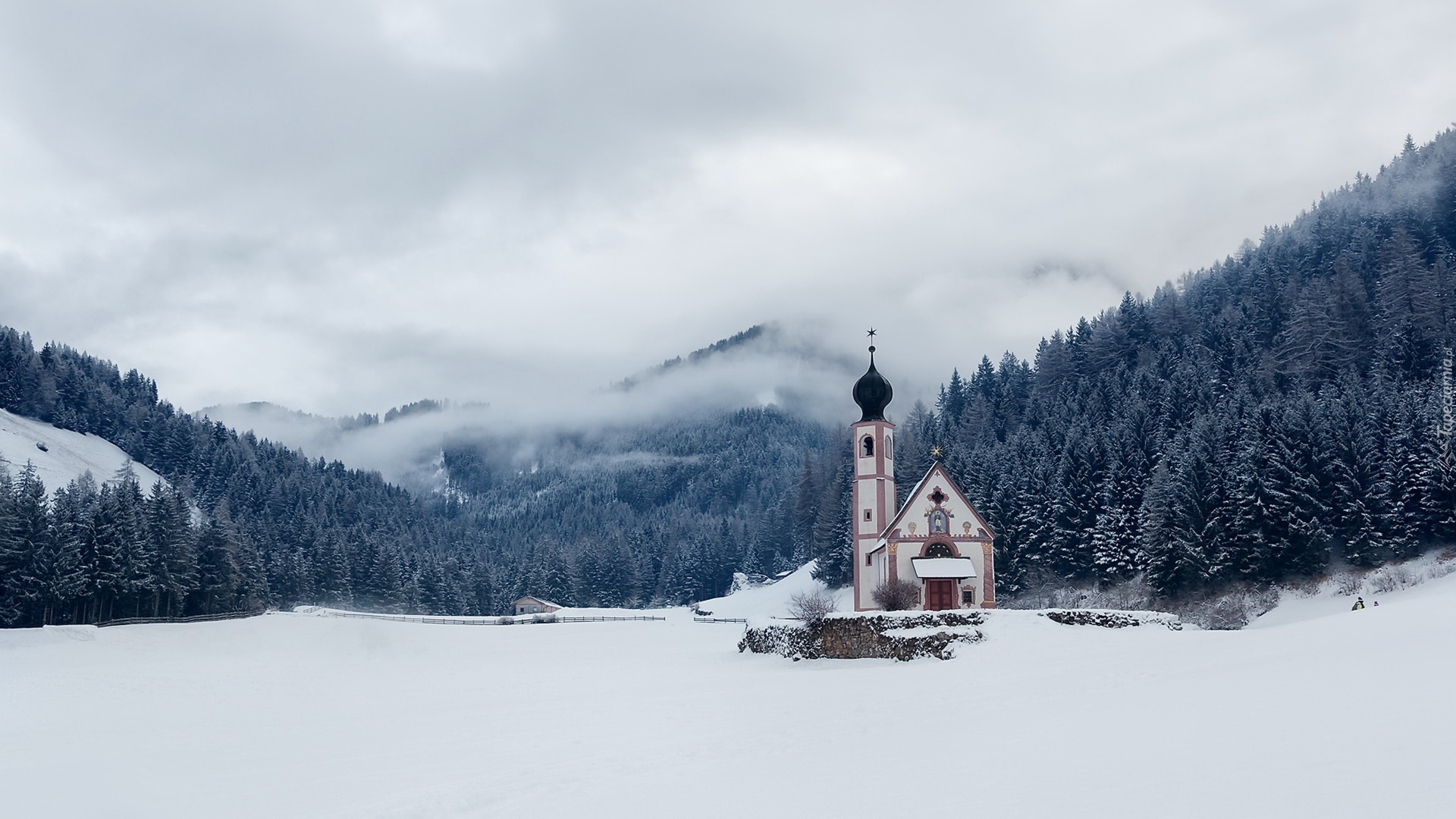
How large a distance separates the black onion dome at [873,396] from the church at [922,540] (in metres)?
0.92

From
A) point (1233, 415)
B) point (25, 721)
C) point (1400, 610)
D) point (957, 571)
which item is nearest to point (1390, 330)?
point (1233, 415)

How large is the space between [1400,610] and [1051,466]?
48.0m

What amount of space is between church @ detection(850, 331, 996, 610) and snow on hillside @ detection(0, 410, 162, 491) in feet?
310

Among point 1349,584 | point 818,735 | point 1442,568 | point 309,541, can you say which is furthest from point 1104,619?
point 309,541

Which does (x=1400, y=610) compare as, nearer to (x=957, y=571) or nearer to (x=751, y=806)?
(x=751, y=806)

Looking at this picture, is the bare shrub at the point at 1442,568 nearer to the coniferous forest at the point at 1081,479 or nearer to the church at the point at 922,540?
the coniferous forest at the point at 1081,479

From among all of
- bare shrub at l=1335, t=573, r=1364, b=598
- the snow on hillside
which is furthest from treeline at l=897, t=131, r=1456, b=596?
the snow on hillside

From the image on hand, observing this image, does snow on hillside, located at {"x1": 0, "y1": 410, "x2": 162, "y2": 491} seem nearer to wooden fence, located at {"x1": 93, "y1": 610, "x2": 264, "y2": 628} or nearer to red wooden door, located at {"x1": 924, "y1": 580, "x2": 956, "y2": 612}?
wooden fence, located at {"x1": 93, "y1": 610, "x2": 264, "y2": 628}

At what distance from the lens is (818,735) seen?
2056 centimetres

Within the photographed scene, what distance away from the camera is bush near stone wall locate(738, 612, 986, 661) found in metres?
38.0

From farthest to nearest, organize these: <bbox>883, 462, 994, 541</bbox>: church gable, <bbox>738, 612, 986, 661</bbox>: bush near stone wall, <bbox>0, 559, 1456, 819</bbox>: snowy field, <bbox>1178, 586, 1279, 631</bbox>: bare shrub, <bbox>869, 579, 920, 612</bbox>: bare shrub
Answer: <bbox>883, 462, 994, 541</bbox>: church gable → <bbox>869, 579, 920, 612</bbox>: bare shrub → <bbox>1178, 586, 1279, 631</bbox>: bare shrub → <bbox>738, 612, 986, 661</bbox>: bush near stone wall → <bbox>0, 559, 1456, 819</bbox>: snowy field

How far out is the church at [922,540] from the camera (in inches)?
2180

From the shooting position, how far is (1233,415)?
63438mm

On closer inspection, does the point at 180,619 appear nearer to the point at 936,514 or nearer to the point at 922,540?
the point at 922,540
